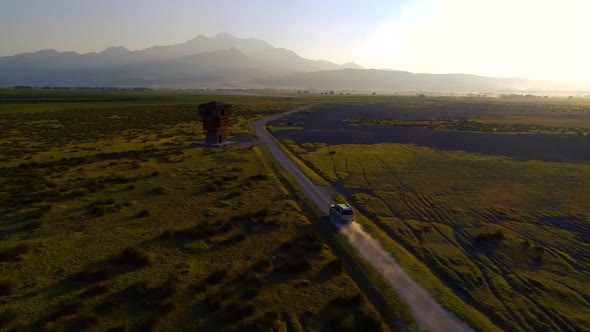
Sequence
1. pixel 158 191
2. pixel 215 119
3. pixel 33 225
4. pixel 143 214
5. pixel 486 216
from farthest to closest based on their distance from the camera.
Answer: pixel 215 119 → pixel 158 191 → pixel 486 216 → pixel 143 214 → pixel 33 225

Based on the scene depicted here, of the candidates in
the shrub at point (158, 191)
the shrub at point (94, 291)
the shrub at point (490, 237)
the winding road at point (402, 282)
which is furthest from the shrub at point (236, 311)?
the shrub at point (158, 191)

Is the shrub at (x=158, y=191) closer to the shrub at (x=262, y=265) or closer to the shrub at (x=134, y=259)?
the shrub at (x=134, y=259)

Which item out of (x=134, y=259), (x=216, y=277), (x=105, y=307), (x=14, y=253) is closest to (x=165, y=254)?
(x=134, y=259)

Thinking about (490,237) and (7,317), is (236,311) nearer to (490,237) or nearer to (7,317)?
(7,317)

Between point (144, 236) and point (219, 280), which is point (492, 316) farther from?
point (144, 236)

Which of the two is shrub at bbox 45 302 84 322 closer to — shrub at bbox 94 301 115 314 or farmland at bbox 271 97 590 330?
shrub at bbox 94 301 115 314

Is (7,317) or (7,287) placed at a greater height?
(7,287)

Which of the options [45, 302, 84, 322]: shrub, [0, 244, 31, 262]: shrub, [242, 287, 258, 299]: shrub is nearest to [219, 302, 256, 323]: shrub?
[242, 287, 258, 299]: shrub
